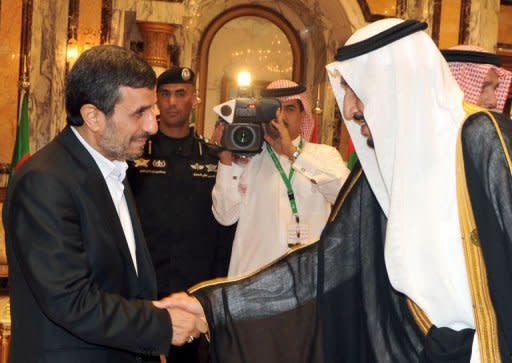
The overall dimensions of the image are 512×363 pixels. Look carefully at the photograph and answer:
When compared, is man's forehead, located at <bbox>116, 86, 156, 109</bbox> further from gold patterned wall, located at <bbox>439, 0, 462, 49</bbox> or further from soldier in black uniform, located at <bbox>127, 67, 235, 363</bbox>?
gold patterned wall, located at <bbox>439, 0, 462, 49</bbox>

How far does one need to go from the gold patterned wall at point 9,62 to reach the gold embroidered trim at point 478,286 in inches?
269

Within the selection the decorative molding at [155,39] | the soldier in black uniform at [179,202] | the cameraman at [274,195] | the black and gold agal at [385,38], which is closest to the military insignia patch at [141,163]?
the soldier in black uniform at [179,202]

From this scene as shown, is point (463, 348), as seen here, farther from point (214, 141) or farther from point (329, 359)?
point (214, 141)

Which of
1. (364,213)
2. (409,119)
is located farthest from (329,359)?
(409,119)

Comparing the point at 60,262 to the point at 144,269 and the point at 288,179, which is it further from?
the point at 288,179

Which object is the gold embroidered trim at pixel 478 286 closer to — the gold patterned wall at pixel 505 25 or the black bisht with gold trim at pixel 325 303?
the black bisht with gold trim at pixel 325 303

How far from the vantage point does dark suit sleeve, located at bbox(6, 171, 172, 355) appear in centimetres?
238

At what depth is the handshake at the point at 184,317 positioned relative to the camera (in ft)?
8.79

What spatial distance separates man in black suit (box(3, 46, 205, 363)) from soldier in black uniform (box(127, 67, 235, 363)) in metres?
1.80

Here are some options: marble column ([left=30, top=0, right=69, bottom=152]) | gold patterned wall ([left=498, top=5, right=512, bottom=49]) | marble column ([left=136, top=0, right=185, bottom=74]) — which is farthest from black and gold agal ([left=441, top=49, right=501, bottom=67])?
gold patterned wall ([left=498, top=5, right=512, bottom=49])

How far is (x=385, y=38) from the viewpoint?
2.48 metres

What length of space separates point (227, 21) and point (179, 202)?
17.8 ft

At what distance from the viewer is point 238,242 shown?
4523 millimetres

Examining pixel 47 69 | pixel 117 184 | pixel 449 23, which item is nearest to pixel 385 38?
pixel 117 184
